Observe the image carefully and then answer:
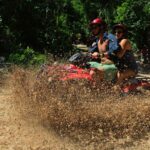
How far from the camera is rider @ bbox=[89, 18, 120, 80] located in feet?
27.8

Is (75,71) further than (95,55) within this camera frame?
No

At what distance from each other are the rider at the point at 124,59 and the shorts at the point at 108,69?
215 millimetres

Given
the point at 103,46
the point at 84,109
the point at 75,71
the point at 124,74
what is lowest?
the point at 84,109

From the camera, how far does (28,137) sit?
273 inches

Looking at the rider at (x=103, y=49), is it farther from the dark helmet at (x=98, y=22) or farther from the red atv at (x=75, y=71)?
the red atv at (x=75, y=71)

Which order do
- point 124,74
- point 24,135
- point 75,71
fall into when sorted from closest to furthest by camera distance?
point 24,135 → point 75,71 → point 124,74

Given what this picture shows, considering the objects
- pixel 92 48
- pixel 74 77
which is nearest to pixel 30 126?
pixel 74 77

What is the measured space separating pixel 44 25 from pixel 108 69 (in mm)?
8030

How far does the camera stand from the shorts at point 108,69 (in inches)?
337

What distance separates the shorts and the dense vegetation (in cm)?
543

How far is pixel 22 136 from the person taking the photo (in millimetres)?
6996

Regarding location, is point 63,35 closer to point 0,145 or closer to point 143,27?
point 143,27

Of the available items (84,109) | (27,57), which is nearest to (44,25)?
(27,57)

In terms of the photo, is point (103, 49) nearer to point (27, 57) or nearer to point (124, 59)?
point (124, 59)
